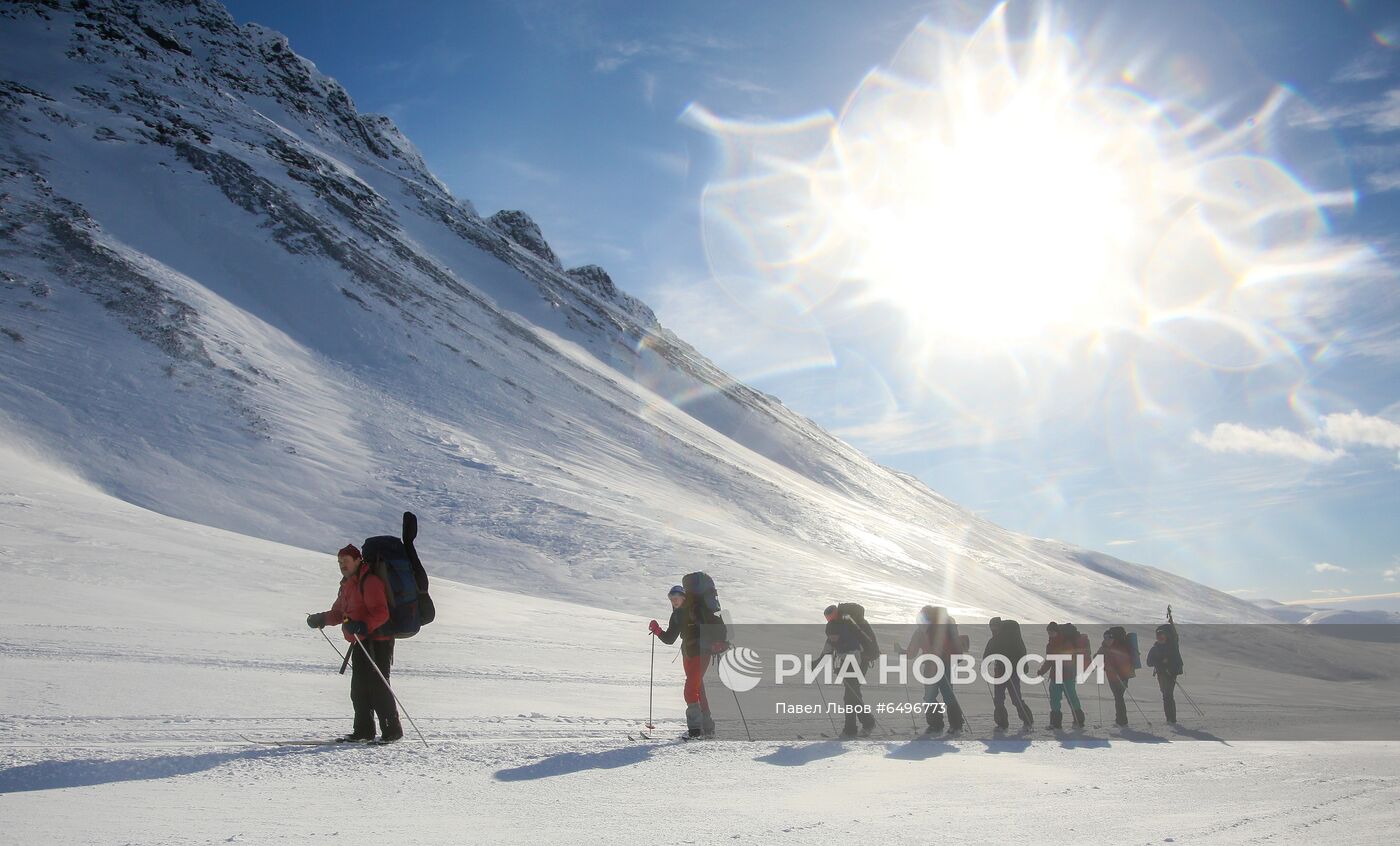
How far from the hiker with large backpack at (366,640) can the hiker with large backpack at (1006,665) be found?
A: 7.25m

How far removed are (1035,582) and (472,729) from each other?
2393 inches

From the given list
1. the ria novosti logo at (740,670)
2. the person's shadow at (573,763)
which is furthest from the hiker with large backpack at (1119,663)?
the person's shadow at (573,763)

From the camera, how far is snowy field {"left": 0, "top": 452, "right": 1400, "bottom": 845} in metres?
4.53

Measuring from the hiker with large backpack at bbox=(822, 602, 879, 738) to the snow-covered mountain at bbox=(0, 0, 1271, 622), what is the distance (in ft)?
47.5

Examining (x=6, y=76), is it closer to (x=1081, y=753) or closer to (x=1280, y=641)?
(x=1081, y=753)

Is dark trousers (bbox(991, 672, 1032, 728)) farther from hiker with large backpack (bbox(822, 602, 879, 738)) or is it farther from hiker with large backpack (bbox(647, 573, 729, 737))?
hiker with large backpack (bbox(647, 573, 729, 737))

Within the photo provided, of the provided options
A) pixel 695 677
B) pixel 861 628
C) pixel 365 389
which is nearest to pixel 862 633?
pixel 861 628

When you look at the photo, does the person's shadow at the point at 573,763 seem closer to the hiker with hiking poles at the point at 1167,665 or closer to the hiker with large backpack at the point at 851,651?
the hiker with large backpack at the point at 851,651

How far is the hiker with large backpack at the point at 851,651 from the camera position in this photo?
929 cm

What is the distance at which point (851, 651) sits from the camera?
9570 mm

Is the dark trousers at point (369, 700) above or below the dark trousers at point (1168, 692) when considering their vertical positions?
above

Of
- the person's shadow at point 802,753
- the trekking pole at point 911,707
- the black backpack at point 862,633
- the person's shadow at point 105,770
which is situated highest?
the black backpack at point 862,633

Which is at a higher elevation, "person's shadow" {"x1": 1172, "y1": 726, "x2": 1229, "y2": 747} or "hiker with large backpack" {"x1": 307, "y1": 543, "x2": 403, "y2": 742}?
"hiker with large backpack" {"x1": 307, "y1": 543, "x2": 403, "y2": 742}

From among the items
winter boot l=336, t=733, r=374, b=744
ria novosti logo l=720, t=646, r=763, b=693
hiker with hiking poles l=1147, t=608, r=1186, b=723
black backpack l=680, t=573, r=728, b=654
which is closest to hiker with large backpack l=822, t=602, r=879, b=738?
black backpack l=680, t=573, r=728, b=654
